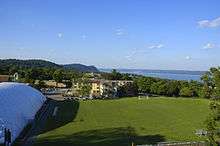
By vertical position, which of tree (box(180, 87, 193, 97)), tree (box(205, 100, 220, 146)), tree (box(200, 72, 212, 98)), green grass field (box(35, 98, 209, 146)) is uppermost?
tree (box(200, 72, 212, 98))

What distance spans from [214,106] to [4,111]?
20359 mm

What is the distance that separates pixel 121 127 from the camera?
36.4 metres

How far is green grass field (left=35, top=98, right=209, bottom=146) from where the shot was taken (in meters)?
28.9

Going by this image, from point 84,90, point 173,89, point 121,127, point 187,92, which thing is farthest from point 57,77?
point 121,127

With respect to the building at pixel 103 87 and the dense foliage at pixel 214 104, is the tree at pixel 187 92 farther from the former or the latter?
the dense foliage at pixel 214 104

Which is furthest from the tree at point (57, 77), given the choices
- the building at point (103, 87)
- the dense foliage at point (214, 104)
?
the dense foliage at point (214, 104)

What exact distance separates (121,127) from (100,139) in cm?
727

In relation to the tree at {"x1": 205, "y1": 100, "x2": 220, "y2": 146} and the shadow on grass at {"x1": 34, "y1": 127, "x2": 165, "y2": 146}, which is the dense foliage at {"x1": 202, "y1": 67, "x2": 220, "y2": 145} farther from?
the shadow on grass at {"x1": 34, "y1": 127, "x2": 165, "y2": 146}

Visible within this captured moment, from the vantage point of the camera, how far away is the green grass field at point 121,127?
94.9 feet

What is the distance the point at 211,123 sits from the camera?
14.6 m

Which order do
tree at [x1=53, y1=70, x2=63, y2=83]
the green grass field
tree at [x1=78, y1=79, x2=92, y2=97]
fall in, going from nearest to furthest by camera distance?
the green grass field < tree at [x1=78, y1=79, x2=92, y2=97] < tree at [x1=53, y1=70, x2=63, y2=83]

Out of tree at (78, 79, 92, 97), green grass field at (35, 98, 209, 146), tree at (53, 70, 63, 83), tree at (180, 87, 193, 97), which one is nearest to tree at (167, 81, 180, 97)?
tree at (180, 87, 193, 97)

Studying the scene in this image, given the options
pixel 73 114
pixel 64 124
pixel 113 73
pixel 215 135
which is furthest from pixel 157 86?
pixel 215 135

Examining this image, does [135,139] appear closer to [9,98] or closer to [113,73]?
[9,98]
